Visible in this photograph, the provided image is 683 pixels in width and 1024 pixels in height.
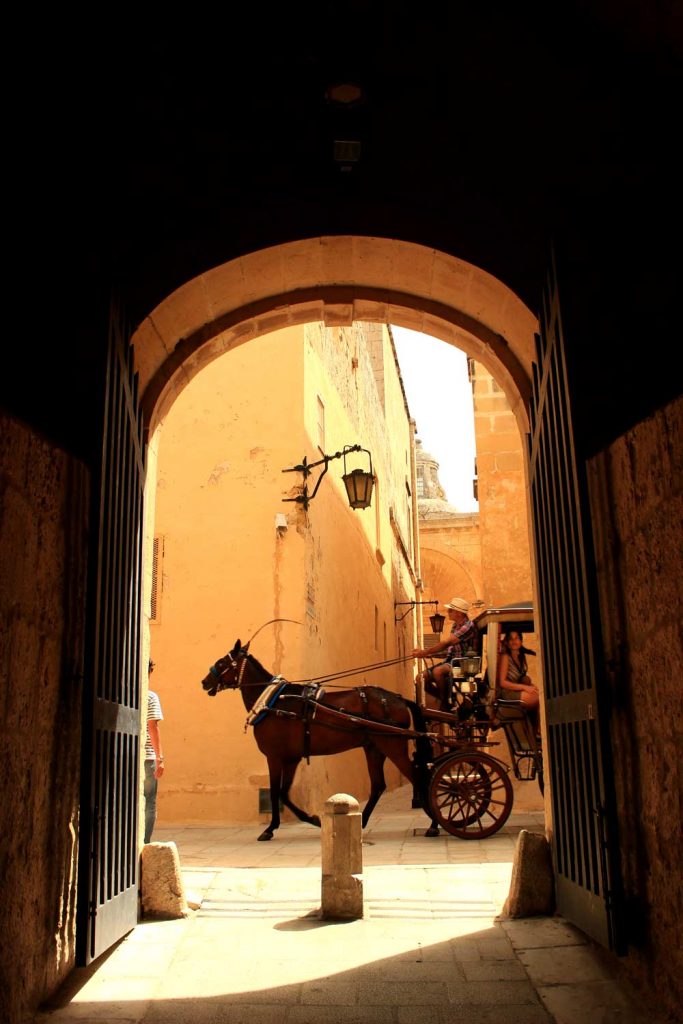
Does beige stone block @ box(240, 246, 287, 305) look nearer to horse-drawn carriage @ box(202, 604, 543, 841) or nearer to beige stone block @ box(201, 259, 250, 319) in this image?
beige stone block @ box(201, 259, 250, 319)

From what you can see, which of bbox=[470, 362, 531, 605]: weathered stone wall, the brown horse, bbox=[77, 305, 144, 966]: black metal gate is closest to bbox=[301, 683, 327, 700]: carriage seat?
the brown horse

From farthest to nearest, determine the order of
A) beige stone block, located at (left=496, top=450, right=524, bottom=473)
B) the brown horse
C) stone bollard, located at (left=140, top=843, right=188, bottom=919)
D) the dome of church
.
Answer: the dome of church < beige stone block, located at (left=496, top=450, right=524, bottom=473) < the brown horse < stone bollard, located at (left=140, top=843, right=188, bottom=919)

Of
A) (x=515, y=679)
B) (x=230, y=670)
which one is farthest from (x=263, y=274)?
(x=515, y=679)

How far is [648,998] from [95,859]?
2154mm

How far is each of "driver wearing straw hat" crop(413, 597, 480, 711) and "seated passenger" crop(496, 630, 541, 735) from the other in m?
0.93

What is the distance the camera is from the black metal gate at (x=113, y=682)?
3.73 meters

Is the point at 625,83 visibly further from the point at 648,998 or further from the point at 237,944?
the point at 237,944

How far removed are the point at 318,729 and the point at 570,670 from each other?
5.13 m

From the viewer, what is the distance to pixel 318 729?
8.92 m

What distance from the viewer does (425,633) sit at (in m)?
33.0

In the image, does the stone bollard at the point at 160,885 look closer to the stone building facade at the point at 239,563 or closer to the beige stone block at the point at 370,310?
the beige stone block at the point at 370,310

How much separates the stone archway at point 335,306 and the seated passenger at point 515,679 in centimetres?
391

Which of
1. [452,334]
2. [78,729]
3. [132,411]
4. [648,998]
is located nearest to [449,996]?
[648,998]

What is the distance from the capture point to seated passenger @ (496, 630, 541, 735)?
8.67m
